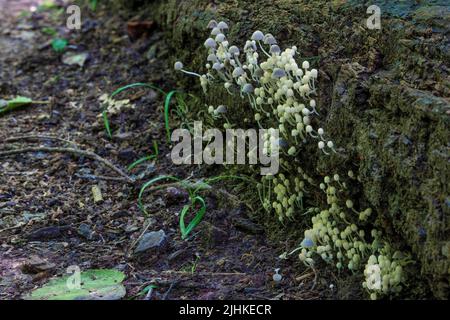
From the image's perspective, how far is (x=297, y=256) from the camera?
3025 millimetres

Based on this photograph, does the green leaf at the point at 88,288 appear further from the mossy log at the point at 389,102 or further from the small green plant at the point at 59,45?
the small green plant at the point at 59,45

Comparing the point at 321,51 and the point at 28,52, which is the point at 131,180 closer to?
the point at 321,51

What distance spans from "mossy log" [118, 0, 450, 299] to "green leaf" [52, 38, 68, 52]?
215 centimetres

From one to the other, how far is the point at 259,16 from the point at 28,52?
8.26 feet

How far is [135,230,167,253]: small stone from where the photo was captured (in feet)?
10.2

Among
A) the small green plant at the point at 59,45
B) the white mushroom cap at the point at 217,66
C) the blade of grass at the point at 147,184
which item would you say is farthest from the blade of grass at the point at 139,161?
Answer: the small green plant at the point at 59,45

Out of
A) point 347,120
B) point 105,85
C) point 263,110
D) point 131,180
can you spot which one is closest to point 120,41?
point 105,85

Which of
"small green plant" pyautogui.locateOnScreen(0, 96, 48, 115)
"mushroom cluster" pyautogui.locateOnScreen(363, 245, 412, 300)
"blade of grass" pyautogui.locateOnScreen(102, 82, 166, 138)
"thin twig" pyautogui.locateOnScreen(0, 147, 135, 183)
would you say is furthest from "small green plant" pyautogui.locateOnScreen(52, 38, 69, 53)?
"mushroom cluster" pyautogui.locateOnScreen(363, 245, 412, 300)

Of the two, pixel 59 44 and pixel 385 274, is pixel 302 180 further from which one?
pixel 59 44

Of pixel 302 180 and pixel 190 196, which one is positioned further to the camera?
→ pixel 190 196

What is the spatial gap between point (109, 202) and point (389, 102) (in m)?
1.64

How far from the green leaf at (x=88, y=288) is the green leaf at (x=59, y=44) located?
8.82ft

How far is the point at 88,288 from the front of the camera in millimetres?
2857

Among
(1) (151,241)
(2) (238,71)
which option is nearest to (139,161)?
(1) (151,241)
